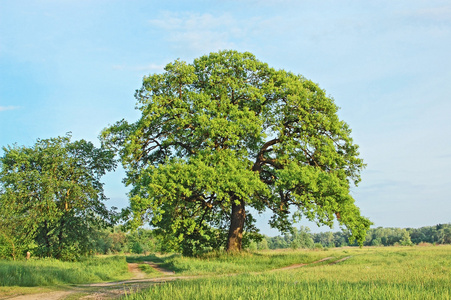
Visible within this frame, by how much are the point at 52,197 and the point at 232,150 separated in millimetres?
14092

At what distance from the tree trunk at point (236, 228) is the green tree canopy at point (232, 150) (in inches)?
3.2

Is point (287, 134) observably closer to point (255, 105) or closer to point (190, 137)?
point (255, 105)

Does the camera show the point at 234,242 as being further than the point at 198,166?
Yes

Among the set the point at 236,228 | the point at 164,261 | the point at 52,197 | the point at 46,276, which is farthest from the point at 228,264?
the point at 52,197

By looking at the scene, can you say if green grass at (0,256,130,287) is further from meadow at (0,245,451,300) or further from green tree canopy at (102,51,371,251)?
green tree canopy at (102,51,371,251)

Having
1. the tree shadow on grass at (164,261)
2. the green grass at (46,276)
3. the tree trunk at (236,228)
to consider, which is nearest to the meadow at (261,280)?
the green grass at (46,276)

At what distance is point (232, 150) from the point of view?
86.7 ft

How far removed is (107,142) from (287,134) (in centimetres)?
1401

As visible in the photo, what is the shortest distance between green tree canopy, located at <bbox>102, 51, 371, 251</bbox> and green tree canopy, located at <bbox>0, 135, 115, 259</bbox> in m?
4.29

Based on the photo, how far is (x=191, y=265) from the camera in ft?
72.4

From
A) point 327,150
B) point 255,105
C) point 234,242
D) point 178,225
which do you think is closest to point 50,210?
point 178,225

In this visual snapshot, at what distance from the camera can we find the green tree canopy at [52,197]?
89.7 feet

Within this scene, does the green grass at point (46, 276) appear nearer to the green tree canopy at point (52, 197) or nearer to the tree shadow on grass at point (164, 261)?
the tree shadow on grass at point (164, 261)

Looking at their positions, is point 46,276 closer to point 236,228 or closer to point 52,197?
point 52,197
